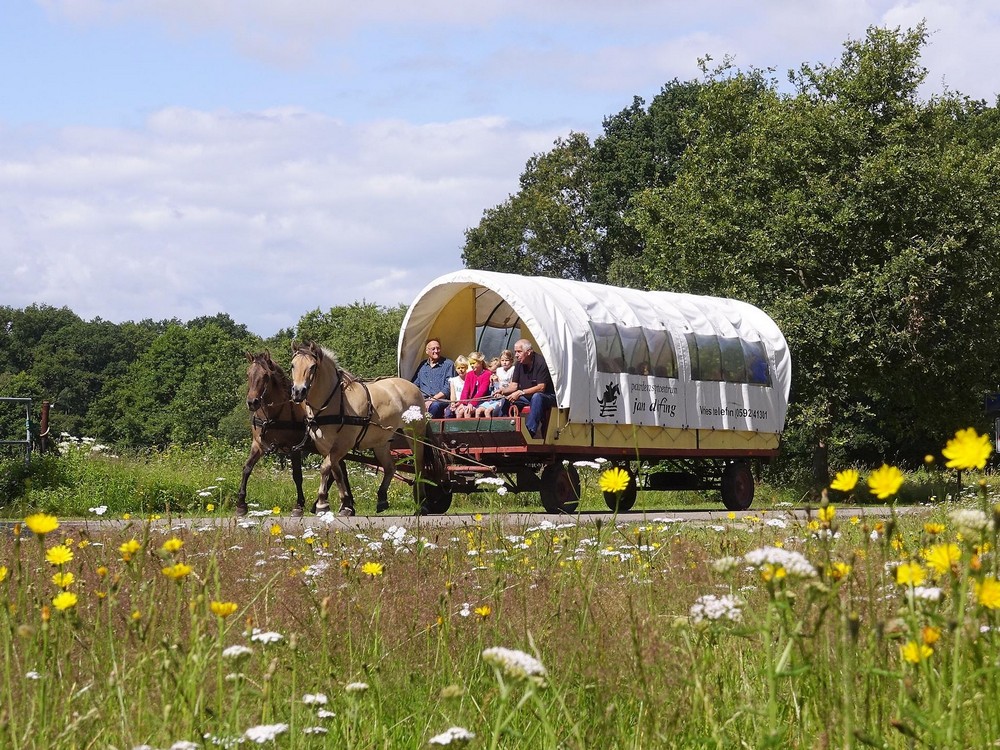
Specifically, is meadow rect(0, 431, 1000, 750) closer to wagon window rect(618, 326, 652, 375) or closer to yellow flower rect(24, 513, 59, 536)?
yellow flower rect(24, 513, 59, 536)

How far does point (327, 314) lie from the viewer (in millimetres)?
78500

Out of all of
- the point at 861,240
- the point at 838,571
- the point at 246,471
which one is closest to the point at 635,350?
the point at 246,471

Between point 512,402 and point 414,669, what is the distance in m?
13.0

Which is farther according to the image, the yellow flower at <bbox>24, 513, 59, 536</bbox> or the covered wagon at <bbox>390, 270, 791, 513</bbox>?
the covered wagon at <bbox>390, 270, 791, 513</bbox>

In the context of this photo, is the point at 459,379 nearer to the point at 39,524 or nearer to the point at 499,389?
the point at 499,389

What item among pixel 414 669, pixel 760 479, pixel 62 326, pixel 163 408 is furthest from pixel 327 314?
pixel 414 669

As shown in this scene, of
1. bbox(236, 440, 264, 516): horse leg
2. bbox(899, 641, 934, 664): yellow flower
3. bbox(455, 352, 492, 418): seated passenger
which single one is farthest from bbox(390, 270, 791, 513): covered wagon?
bbox(899, 641, 934, 664): yellow flower

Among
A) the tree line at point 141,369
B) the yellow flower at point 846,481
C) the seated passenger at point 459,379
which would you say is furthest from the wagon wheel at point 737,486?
the tree line at point 141,369

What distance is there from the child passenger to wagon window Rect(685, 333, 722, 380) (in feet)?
9.52

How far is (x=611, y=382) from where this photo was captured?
17766mm

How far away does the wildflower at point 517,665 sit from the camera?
233cm

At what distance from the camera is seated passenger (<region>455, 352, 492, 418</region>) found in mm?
17922

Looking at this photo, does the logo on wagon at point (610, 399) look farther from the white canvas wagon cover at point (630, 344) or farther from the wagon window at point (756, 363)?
the wagon window at point (756, 363)

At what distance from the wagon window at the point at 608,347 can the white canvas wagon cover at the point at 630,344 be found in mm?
19
